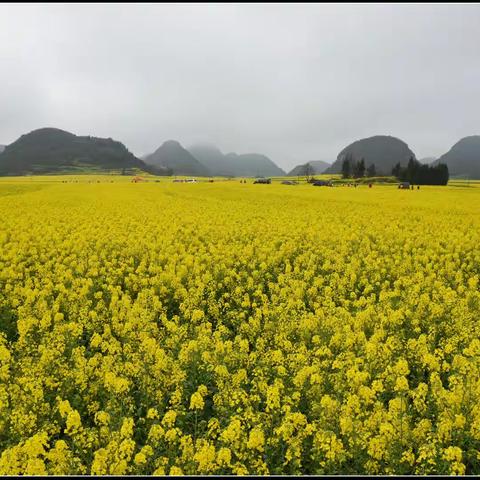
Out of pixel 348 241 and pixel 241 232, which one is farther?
pixel 241 232

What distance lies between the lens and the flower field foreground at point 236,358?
17.9 feet

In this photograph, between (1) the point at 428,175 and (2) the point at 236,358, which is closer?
(2) the point at 236,358

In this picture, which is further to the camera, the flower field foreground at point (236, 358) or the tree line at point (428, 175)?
the tree line at point (428, 175)

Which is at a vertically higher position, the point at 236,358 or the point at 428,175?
the point at 428,175

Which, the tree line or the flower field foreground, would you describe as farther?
the tree line

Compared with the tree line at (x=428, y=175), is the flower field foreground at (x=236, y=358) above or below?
below

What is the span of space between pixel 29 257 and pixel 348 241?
1312 centimetres

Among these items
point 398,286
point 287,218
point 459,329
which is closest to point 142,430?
point 459,329

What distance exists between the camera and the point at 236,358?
25.7 ft

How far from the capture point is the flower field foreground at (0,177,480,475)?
544cm

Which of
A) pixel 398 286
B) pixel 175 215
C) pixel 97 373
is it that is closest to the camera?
pixel 97 373

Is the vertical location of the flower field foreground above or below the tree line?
below

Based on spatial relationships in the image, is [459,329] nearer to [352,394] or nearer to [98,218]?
[352,394]

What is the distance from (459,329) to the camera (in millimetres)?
9195
